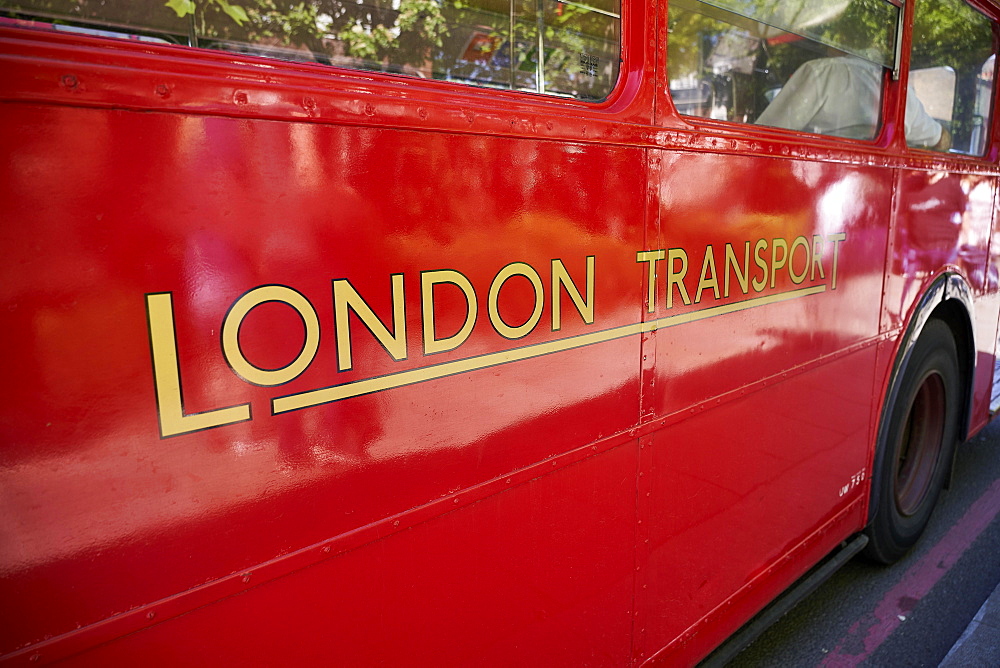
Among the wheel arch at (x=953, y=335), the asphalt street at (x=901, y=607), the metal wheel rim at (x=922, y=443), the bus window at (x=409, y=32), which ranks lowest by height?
the asphalt street at (x=901, y=607)

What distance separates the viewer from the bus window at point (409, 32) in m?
0.88

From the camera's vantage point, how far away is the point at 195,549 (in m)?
0.91

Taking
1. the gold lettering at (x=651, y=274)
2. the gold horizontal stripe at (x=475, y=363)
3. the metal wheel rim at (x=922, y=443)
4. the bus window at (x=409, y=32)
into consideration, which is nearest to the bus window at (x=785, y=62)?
the bus window at (x=409, y=32)

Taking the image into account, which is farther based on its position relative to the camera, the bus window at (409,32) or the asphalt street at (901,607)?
the asphalt street at (901,607)

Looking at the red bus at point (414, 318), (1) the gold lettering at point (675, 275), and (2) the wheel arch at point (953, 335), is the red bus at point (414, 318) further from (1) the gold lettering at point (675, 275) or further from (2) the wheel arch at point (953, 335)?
(2) the wheel arch at point (953, 335)

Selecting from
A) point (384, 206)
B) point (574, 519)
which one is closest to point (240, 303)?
point (384, 206)

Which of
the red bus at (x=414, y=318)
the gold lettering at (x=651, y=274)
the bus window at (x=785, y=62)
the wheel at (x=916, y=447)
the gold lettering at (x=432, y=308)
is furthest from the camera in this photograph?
the wheel at (x=916, y=447)

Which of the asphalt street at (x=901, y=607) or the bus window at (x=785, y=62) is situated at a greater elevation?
the bus window at (x=785, y=62)

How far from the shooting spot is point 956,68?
9.48ft

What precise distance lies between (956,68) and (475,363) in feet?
9.70

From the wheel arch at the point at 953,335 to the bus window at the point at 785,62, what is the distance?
966mm

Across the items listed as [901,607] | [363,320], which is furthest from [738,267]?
[901,607]

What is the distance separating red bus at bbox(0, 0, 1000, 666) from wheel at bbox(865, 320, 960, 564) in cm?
89

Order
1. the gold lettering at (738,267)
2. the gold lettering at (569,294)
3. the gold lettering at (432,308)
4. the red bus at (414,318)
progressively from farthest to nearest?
1. the gold lettering at (738,267)
2. the gold lettering at (569,294)
3. the gold lettering at (432,308)
4. the red bus at (414,318)
